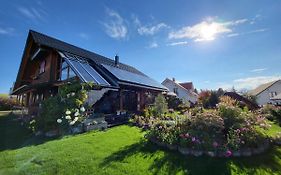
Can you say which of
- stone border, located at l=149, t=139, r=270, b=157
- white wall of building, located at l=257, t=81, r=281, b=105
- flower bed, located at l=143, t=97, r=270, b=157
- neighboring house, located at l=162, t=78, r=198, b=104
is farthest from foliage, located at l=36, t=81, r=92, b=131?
white wall of building, located at l=257, t=81, r=281, b=105

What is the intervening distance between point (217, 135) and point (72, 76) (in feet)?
32.3

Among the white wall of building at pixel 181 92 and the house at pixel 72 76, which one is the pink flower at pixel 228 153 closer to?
the house at pixel 72 76

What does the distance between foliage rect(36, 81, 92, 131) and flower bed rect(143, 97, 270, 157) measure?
3855mm

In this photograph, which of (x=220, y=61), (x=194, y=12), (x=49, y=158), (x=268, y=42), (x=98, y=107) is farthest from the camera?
(x=220, y=61)

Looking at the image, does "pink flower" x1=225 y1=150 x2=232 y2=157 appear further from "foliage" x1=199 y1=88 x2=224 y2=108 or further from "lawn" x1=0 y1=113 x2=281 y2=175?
"foliage" x1=199 y1=88 x2=224 y2=108

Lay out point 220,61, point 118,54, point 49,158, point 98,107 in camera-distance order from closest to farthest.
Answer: point 49,158 < point 98,107 < point 220,61 < point 118,54

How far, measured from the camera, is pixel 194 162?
5957 millimetres

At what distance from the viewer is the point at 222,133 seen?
7.68 meters

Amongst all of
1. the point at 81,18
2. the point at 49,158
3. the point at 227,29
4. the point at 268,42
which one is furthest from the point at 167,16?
the point at 49,158

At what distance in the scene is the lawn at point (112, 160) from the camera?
5.26m

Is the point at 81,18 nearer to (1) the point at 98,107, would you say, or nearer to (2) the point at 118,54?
(1) the point at 98,107

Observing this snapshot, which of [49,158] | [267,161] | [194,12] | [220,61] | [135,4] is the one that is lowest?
[267,161]

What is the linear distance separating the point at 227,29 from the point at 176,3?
3609 millimetres

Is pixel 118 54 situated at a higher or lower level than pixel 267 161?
higher
